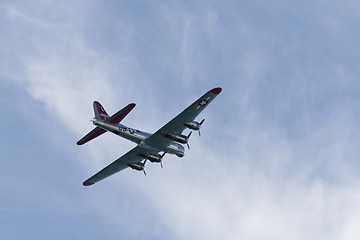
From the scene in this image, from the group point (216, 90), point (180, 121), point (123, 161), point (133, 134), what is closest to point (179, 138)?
point (180, 121)

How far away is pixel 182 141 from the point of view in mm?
80438

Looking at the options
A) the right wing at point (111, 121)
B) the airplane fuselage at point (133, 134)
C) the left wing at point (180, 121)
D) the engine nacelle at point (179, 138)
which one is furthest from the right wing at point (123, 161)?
the right wing at point (111, 121)

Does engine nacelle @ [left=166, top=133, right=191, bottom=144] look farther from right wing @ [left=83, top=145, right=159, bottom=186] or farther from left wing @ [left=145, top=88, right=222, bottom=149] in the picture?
right wing @ [left=83, top=145, right=159, bottom=186]

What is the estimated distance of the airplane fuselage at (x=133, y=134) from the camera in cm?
7962

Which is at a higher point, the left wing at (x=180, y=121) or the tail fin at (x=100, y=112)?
the tail fin at (x=100, y=112)

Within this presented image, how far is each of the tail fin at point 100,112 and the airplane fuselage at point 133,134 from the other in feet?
8.41

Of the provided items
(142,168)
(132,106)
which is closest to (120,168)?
(142,168)

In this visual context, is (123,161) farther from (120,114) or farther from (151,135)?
(120,114)

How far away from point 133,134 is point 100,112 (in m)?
5.54

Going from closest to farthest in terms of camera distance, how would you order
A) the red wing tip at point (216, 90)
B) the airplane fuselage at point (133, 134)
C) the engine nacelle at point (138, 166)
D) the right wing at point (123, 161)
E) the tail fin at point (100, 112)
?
1. the red wing tip at point (216, 90)
2. the airplane fuselage at point (133, 134)
3. the tail fin at point (100, 112)
4. the right wing at point (123, 161)
5. the engine nacelle at point (138, 166)

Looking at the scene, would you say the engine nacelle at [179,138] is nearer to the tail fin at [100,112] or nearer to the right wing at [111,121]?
the right wing at [111,121]

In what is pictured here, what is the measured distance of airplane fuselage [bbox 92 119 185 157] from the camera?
79.6 m

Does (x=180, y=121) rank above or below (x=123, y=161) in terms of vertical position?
below

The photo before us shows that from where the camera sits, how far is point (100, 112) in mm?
82750
